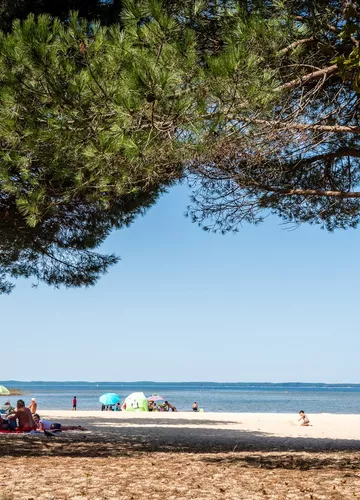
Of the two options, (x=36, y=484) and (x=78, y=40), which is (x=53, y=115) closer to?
(x=78, y=40)

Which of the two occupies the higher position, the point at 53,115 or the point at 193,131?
the point at 53,115

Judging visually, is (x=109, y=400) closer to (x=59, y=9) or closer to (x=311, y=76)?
(x=59, y=9)

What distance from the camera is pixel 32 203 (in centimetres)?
809

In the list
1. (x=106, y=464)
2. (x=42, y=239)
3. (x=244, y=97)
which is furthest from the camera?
(x=42, y=239)

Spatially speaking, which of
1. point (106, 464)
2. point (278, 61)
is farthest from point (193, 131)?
point (106, 464)

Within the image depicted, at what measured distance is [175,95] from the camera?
6195 millimetres

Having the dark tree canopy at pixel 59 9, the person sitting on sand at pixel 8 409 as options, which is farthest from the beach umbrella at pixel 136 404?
the dark tree canopy at pixel 59 9

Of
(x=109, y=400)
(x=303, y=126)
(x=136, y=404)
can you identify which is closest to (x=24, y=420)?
(x=303, y=126)

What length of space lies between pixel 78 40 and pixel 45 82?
55cm

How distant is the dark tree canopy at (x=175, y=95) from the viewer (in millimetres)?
6121

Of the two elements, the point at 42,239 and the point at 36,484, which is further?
the point at 42,239

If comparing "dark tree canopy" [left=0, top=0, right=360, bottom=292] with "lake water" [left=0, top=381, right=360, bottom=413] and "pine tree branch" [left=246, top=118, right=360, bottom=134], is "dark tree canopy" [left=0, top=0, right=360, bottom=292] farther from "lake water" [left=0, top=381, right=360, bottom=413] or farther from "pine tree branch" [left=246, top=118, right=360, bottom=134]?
"lake water" [left=0, top=381, right=360, bottom=413]

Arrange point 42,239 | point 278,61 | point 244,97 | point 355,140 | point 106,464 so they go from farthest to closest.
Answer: point 42,239 < point 355,140 < point 106,464 < point 278,61 < point 244,97

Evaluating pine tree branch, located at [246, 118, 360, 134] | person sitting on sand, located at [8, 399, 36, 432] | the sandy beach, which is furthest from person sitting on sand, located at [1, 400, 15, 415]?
pine tree branch, located at [246, 118, 360, 134]
